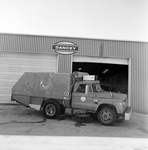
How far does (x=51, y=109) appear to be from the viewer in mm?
7930

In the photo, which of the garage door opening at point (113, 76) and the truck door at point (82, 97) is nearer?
Result: the truck door at point (82, 97)

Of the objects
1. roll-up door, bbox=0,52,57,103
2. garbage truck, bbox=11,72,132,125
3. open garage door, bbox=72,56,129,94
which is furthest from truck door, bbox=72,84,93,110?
roll-up door, bbox=0,52,57,103

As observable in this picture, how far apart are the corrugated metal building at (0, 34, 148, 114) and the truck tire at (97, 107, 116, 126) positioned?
16.7 ft

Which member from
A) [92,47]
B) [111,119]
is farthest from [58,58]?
[111,119]

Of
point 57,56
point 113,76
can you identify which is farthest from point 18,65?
point 113,76

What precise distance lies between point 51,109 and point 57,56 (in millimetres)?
5025

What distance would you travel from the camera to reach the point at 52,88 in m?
7.95

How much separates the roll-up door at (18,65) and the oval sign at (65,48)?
2.14 feet

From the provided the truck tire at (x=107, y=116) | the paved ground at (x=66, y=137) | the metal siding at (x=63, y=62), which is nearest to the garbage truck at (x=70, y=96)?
the truck tire at (x=107, y=116)

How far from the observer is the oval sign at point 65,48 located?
11555 millimetres

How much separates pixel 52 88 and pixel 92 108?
91.9 inches

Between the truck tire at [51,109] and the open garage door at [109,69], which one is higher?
the open garage door at [109,69]

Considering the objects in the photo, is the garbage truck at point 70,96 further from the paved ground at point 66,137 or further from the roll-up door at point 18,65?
the roll-up door at point 18,65

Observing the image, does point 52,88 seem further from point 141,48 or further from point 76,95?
point 141,48
